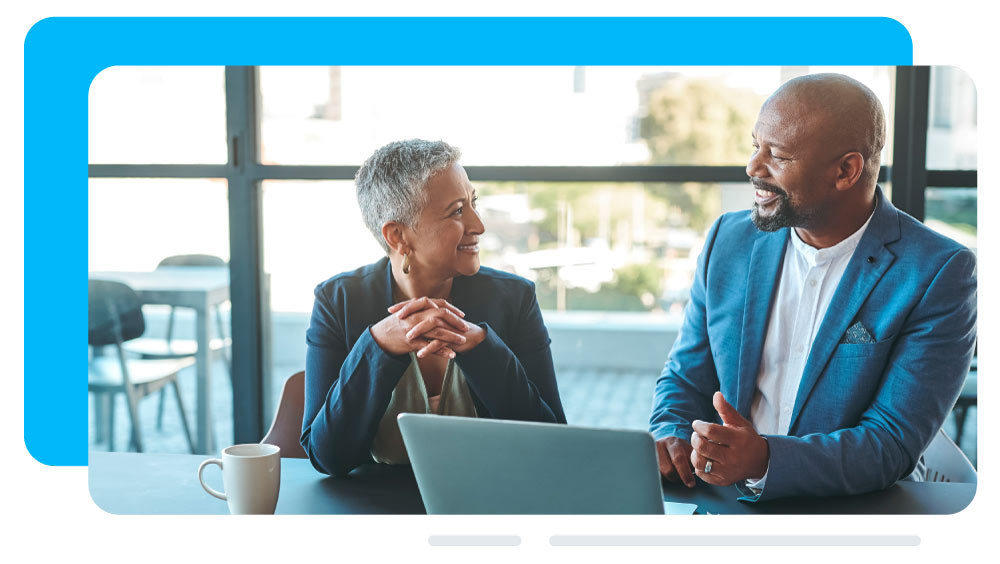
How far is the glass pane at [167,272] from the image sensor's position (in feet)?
5.85

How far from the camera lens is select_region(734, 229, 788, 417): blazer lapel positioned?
1608mm

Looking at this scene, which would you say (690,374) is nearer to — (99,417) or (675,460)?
(675,460)

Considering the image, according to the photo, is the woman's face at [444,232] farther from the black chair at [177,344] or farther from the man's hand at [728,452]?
the black chair at [177,344]

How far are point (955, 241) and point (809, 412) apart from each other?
41cm

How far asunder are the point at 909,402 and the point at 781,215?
403 mm

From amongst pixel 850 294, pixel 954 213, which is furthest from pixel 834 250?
pixel 954 213

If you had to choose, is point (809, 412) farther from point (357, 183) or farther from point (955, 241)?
point (357, 183)

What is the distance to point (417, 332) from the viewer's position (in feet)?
5.02

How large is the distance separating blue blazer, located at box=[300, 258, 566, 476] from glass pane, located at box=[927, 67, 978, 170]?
92cm

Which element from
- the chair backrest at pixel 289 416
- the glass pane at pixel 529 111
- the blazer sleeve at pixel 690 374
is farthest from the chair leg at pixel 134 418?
the blazer sleeve at pixel 690 374

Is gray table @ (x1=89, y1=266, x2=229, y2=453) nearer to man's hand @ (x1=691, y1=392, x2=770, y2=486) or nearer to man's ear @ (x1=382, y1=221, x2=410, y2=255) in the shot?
man's ear @ (x1=382, y1=221, x2=410, y2=255)
